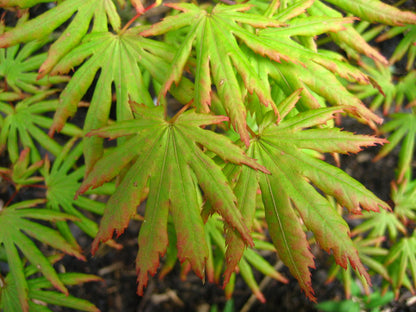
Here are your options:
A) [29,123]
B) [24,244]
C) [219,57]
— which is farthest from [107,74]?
[24,244]

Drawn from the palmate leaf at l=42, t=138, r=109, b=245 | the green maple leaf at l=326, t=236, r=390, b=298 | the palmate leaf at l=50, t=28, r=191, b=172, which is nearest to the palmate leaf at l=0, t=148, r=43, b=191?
the palmate leaf at l=42, t=138, r=109, b=245

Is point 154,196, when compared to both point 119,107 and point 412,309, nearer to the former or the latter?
point 119,107

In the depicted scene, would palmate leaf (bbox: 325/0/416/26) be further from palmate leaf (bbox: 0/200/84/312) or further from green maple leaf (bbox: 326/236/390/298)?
palmate leaf (bbox: 0/200/84/312)

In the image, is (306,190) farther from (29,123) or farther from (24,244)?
(29,123)

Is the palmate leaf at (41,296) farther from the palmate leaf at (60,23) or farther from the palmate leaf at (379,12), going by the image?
the palmate leaf at (379,12)

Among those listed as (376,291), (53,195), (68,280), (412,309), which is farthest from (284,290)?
(53,195)

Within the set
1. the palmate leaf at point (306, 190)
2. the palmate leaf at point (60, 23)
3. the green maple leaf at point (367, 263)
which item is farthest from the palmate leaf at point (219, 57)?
the green maple leaf at point (367, 263)
